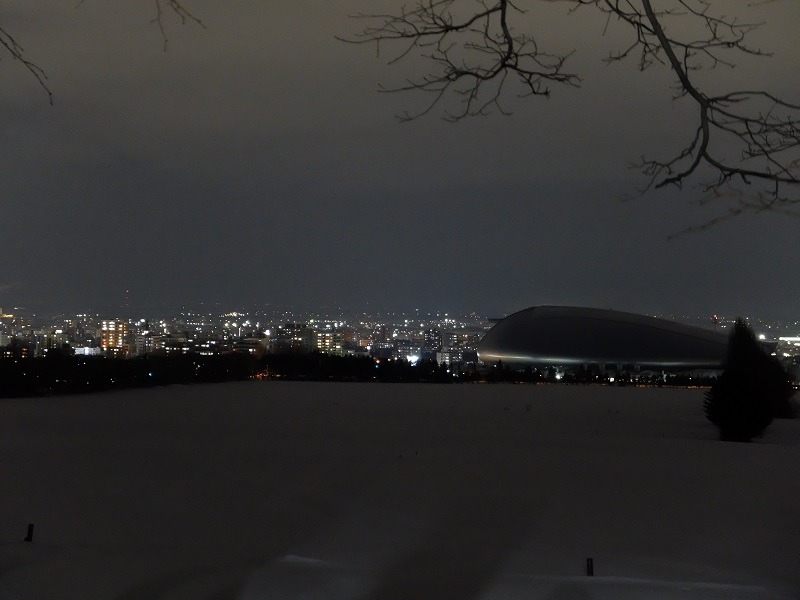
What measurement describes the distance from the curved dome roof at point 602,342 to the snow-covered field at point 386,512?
3538 centimetres

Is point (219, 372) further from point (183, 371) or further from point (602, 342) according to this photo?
point (602, 342)

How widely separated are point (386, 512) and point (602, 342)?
45.4 meters

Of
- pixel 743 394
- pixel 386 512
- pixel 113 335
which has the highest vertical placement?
pixel 113 335

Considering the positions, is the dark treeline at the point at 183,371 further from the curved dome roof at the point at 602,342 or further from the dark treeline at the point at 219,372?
A: the curved dome roof at the point at 602,342

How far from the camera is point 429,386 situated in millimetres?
30266

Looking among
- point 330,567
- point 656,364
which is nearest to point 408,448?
point 330,567

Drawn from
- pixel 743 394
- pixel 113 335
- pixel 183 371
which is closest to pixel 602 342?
pixel 113 335

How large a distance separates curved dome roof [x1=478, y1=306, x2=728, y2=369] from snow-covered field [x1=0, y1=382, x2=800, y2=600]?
116 ft

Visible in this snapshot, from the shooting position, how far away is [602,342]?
52.8 m

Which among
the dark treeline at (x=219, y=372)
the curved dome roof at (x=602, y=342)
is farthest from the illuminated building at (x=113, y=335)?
the curved dome roof at (x=602, y=342)

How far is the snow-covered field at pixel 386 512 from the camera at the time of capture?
662 centimetres

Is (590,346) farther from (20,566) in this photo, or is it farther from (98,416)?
(20,566)

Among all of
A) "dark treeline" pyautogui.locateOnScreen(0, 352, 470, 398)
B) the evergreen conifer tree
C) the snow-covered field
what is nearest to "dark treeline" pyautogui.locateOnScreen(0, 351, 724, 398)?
"dark treeline" pyautogui.locateOnScreen(0, 352, 470, 398)

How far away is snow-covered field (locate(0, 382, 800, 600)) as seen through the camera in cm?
662
